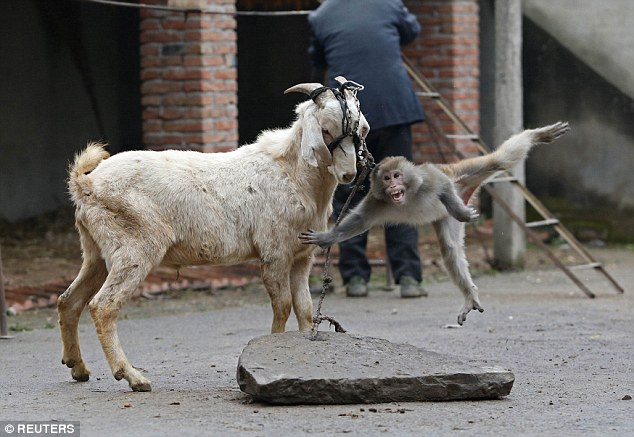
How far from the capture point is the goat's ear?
7273 mm

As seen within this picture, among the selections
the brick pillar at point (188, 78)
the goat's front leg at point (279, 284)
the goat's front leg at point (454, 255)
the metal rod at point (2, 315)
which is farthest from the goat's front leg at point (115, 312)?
the brick pillar at point (188, 78)

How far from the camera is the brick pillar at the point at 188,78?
39.5ft

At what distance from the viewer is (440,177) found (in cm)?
813

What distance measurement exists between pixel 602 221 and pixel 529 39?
244 cm

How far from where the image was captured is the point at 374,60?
10.8 m

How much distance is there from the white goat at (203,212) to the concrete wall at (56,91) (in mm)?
7971

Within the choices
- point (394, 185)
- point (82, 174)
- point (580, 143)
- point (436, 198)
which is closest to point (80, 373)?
point (82, 174)

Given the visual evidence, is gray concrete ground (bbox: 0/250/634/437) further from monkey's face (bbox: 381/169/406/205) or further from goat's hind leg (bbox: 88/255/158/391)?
monkey's face (bbox: 381/169/406/205)

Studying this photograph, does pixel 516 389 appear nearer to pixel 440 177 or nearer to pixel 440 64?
pixel 440 177

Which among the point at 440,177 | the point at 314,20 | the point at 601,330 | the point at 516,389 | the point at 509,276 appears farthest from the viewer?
the point at 509,276

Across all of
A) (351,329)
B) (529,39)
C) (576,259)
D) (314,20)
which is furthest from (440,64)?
(351,329)

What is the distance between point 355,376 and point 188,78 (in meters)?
6.07

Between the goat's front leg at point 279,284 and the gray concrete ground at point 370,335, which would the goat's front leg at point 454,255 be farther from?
the goat's front leg at point 279,284

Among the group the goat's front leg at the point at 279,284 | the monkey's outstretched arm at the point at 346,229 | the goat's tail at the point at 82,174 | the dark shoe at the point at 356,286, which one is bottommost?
the dark shoe at the point at 356,286
